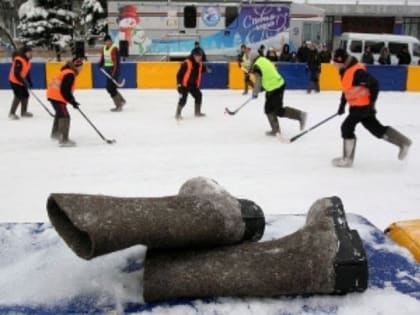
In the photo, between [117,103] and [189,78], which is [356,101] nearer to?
[189,78]

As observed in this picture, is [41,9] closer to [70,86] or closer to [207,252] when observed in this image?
[70,86]

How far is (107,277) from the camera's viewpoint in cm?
221

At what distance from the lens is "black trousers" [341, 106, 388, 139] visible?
643cm

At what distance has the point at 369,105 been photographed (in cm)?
639

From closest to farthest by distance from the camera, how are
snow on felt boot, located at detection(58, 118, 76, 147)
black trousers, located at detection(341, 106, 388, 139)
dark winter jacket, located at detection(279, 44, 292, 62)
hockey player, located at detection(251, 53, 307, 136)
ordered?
1. black trousers, located at detection(341, 106, 388, 139)
2. snow on felt boot, located at detection(58, 118, 76, 147)
3. hockey player, located at detection(251, 53, 307, 136)
4. dark winter jacket, located at detection(279, 44, 292, 62)

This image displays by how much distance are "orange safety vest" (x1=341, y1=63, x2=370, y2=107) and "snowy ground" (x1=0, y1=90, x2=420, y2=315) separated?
2.69 feet

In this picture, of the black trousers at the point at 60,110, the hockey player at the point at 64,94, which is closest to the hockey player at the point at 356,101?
the hockey player at the point at 64,94

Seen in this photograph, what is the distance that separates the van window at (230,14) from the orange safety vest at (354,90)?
44.9ft

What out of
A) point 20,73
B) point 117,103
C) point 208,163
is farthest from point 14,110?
point 208,163

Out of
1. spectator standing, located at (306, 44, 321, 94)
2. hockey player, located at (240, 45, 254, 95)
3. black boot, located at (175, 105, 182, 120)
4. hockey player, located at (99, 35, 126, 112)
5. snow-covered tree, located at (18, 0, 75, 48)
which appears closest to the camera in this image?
black boot, located at (175, 105, 182, 120)

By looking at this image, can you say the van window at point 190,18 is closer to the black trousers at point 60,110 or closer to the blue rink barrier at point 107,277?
the black trousers at point 60,110

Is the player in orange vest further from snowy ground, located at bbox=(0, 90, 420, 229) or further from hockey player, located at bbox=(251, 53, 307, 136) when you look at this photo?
hockey player, located at bbox=(251, 53, 307, 136)

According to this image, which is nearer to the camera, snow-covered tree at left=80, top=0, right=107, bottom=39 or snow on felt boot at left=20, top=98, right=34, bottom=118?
snow on felt boot at left=20, top=98, right=34, bottom=118

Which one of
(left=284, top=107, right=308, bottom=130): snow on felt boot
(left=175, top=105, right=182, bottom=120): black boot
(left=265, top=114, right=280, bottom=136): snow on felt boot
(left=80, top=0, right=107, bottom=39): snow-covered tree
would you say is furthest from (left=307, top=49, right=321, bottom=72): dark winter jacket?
(left=80, top=0, right=107, bottom=39): snow-covered tree
